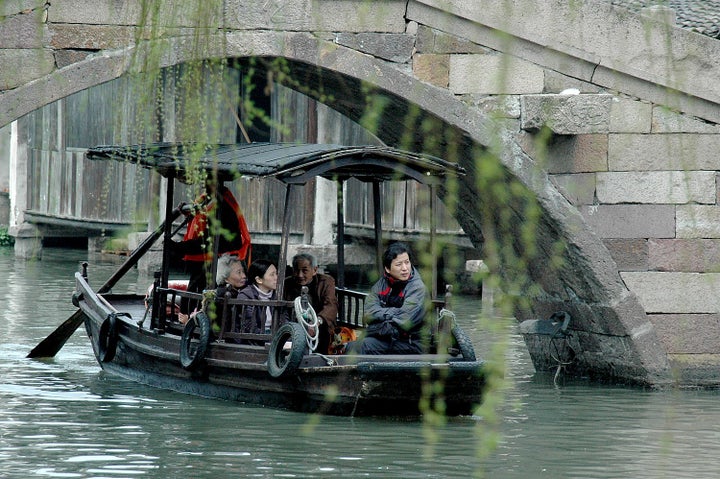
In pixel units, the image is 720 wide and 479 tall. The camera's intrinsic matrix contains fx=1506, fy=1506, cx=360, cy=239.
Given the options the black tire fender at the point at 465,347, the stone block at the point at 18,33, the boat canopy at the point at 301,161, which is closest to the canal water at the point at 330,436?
the black tire fender at the point at 465,347

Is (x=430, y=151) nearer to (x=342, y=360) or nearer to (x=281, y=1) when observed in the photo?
(x=281, y=1)

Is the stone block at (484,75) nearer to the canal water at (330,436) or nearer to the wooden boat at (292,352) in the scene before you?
the wooden boat at (292,352)

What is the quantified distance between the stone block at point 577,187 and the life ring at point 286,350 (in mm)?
2199

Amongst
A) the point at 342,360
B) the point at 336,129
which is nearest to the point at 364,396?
the point at 342,360

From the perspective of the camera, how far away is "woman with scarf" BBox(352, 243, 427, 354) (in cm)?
837

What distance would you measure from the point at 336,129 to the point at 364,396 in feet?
27.6

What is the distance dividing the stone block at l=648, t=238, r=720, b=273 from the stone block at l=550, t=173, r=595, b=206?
49 centimetres

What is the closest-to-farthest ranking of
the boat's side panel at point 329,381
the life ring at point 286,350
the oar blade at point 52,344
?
1. the boat's side panel at point 329,381
2. the life ring at point 286,350
3. the oar blade at point 52,344

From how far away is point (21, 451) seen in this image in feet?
23.2

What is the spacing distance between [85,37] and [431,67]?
2.09m

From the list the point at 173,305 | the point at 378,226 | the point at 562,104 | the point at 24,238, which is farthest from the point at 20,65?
the point at 24,238

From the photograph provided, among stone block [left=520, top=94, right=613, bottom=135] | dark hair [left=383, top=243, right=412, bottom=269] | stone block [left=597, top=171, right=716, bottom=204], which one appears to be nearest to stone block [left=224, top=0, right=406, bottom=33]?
stone block [left=520, top=94, right=613, bottom=135]

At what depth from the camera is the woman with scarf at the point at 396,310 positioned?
8367 mm

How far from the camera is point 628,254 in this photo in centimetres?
956
